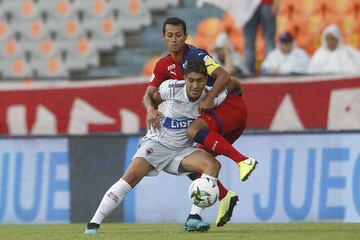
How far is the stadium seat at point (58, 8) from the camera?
17.8m

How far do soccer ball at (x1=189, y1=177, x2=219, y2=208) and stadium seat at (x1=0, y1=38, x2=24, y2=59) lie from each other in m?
9.49

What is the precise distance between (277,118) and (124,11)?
4.99 m

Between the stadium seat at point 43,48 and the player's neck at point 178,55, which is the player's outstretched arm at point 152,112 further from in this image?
the stadium seat at point 43,48

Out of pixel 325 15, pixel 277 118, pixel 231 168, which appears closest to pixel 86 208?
pixel 231 168

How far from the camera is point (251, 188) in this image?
39.6 feet

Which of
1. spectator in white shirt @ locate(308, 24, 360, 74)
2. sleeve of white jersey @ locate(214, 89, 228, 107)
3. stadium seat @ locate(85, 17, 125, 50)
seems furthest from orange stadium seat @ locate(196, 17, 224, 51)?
sleeve of white jersey @ locate(214, 89, 228, 107)

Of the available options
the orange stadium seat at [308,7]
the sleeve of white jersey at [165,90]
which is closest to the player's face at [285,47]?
the orange stadium seat at [308,7]

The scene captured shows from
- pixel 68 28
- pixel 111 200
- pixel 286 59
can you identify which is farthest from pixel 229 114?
pixel 68 28

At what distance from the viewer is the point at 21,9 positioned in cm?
1812

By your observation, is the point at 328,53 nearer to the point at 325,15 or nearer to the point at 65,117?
the point at 325,15

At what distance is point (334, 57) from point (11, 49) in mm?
5886

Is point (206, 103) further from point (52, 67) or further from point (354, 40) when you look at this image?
point (52, 67)

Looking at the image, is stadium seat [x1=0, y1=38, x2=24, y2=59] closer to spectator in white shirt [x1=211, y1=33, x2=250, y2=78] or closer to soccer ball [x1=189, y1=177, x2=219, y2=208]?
spectator in white shirt [x1=211, y1=33, x2=250, y2=78]

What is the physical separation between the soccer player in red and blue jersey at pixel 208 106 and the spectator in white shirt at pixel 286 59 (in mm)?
5372
